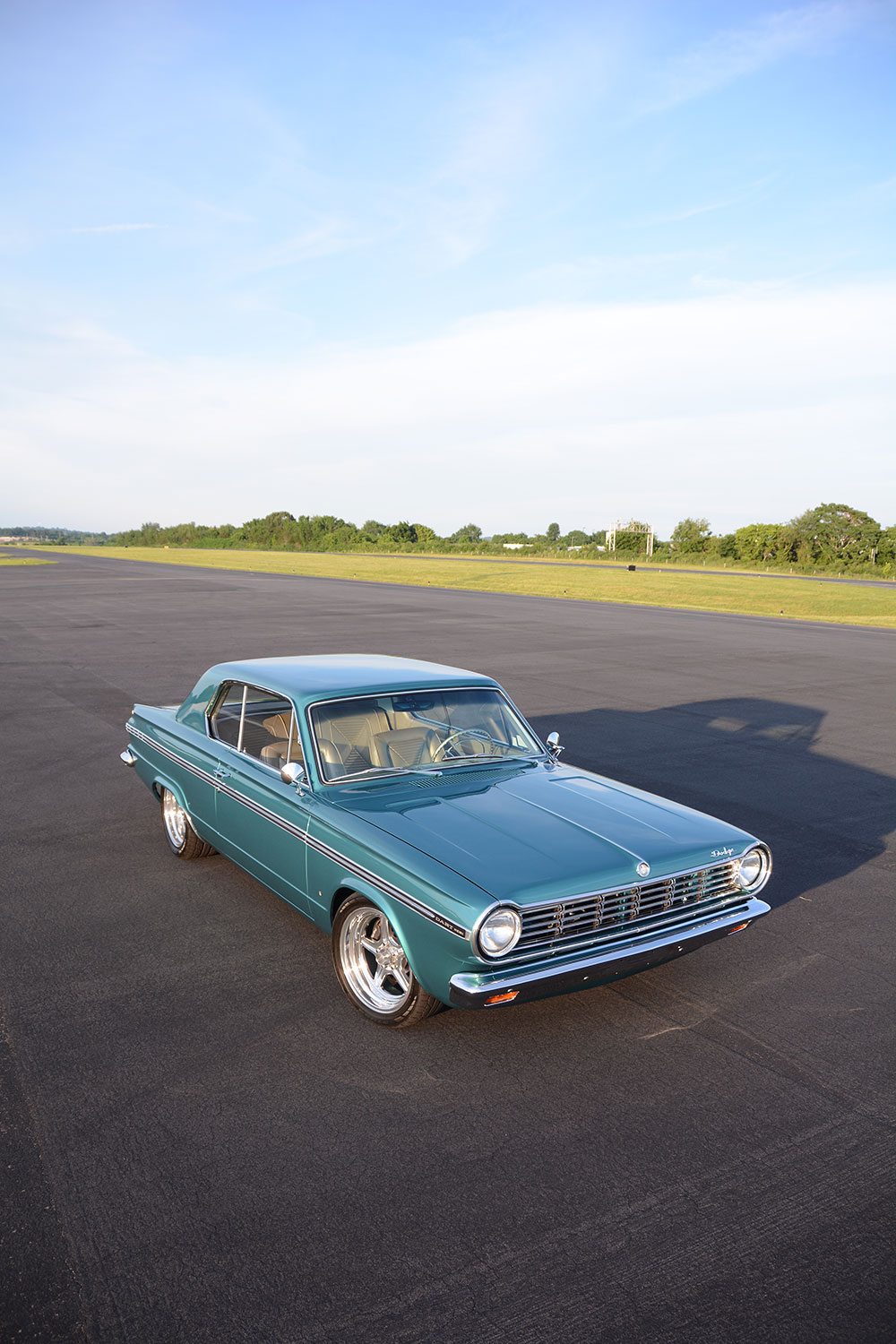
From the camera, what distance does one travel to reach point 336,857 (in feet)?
14.1

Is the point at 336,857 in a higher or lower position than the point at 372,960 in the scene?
higher

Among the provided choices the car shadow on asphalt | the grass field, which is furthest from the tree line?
the car shadow on asphalt

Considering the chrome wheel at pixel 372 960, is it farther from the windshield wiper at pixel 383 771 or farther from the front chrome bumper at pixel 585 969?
Answer: the windshield wiper at pixel 383 771

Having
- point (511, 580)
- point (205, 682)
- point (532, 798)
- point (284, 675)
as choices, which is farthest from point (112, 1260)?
point (511, 580)

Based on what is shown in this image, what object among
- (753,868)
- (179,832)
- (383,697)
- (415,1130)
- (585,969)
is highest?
(383,697)

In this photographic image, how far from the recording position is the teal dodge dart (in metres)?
3.77

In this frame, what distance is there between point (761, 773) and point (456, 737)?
513cm

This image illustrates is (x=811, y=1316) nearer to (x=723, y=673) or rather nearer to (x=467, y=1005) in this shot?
(x=467, y=1005)

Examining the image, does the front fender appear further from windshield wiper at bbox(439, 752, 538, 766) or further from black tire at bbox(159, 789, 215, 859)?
black tire at bbox(159, 789, 215, 859)

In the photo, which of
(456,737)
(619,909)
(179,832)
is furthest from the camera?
(179,832)

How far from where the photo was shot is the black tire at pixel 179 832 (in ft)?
20.5

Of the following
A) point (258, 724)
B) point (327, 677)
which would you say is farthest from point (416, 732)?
point (258, 724)

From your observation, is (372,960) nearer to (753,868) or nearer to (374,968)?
(374,968)

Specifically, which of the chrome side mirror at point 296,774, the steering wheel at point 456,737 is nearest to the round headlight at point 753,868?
the steering wheel at point 456,737
